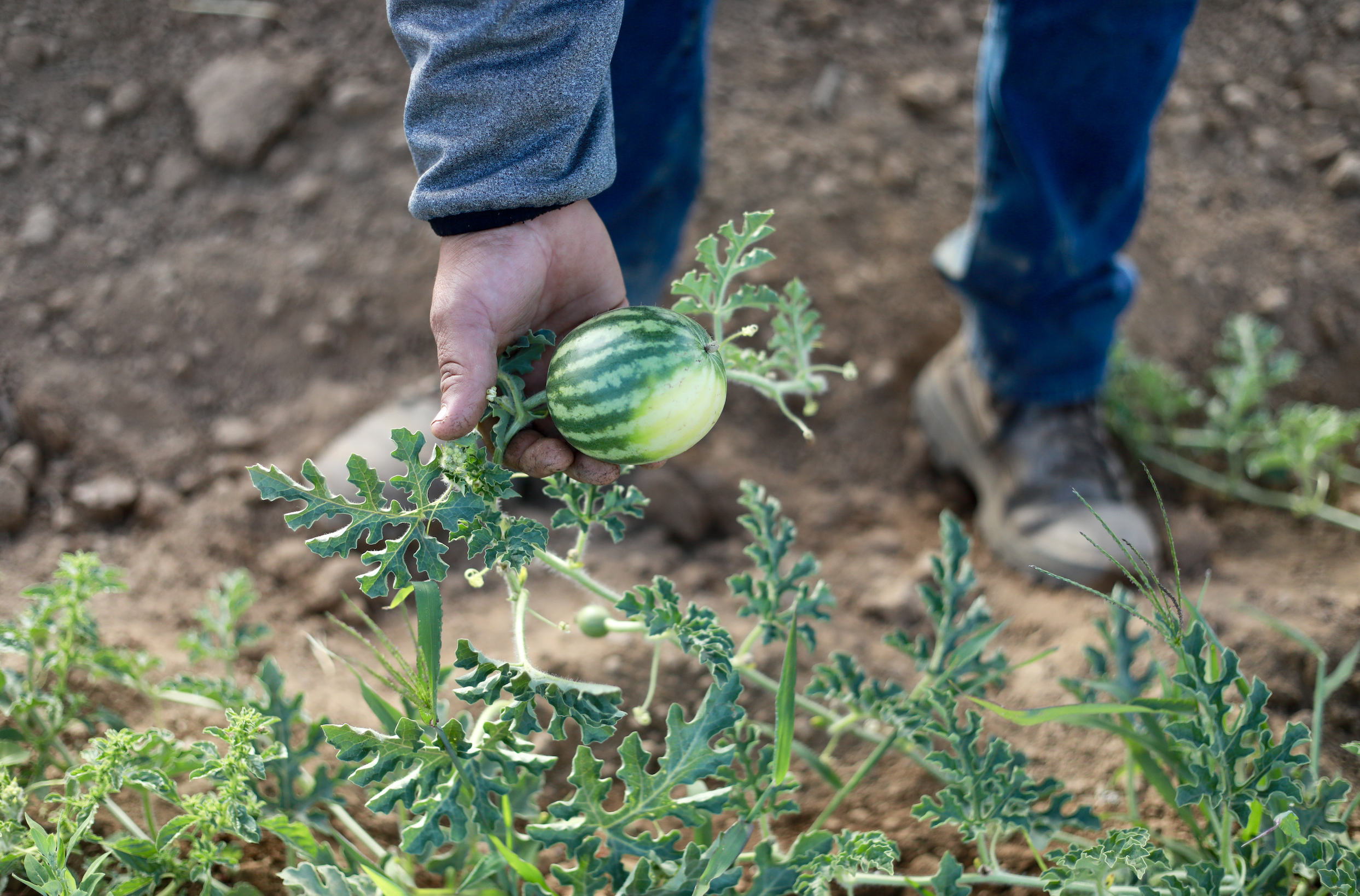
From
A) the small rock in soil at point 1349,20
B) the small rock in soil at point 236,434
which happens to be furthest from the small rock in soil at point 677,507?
the small rock in soil at point 1349,20

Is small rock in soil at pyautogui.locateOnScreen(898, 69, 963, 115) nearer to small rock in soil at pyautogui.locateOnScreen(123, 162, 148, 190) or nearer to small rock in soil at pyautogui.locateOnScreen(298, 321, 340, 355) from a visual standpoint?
small rock in soil at pyautogui.locateOnScreen(298, 321, 340, 355)

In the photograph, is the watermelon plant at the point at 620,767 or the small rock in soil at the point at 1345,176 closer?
the watermelon plant at the point at 620,767

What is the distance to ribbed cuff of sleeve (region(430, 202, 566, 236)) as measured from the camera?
1756mm

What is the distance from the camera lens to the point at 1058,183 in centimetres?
269

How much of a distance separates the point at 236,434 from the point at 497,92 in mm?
→ 1941

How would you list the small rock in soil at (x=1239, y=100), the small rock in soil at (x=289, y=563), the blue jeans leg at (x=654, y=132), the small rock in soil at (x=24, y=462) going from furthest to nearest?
the small rock in soil at (x=1239, y=100) < the small rock in soil at (x=24, y=462) < the small rock in soil at (x=289, y=563) < the blue jeans leg at (x=654, y=132)

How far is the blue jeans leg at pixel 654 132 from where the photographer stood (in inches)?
89.5

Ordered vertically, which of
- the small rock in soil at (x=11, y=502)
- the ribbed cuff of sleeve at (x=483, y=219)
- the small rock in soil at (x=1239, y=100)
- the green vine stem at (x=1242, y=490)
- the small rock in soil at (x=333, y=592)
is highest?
the ribbed cuff of sleeve at (x=483, y=219)

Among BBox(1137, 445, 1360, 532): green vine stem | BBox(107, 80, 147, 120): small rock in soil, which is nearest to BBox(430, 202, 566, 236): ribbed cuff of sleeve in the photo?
BBox(1137, 445, 1360, 532): green vine stem

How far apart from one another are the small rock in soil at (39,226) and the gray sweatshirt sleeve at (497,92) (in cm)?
242

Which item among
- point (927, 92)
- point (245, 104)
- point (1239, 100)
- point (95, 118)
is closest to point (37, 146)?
point (95, 118)

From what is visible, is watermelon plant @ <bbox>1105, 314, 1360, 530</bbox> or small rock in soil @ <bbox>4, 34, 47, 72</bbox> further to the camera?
small rock in soil @ <bbox>4, 34, 47, 72</bbox>

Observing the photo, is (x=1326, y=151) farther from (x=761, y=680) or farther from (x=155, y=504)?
(x=155, y=504)

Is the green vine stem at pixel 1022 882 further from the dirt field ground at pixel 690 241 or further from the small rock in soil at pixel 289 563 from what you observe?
the small rock in soil at pixel 289 563
